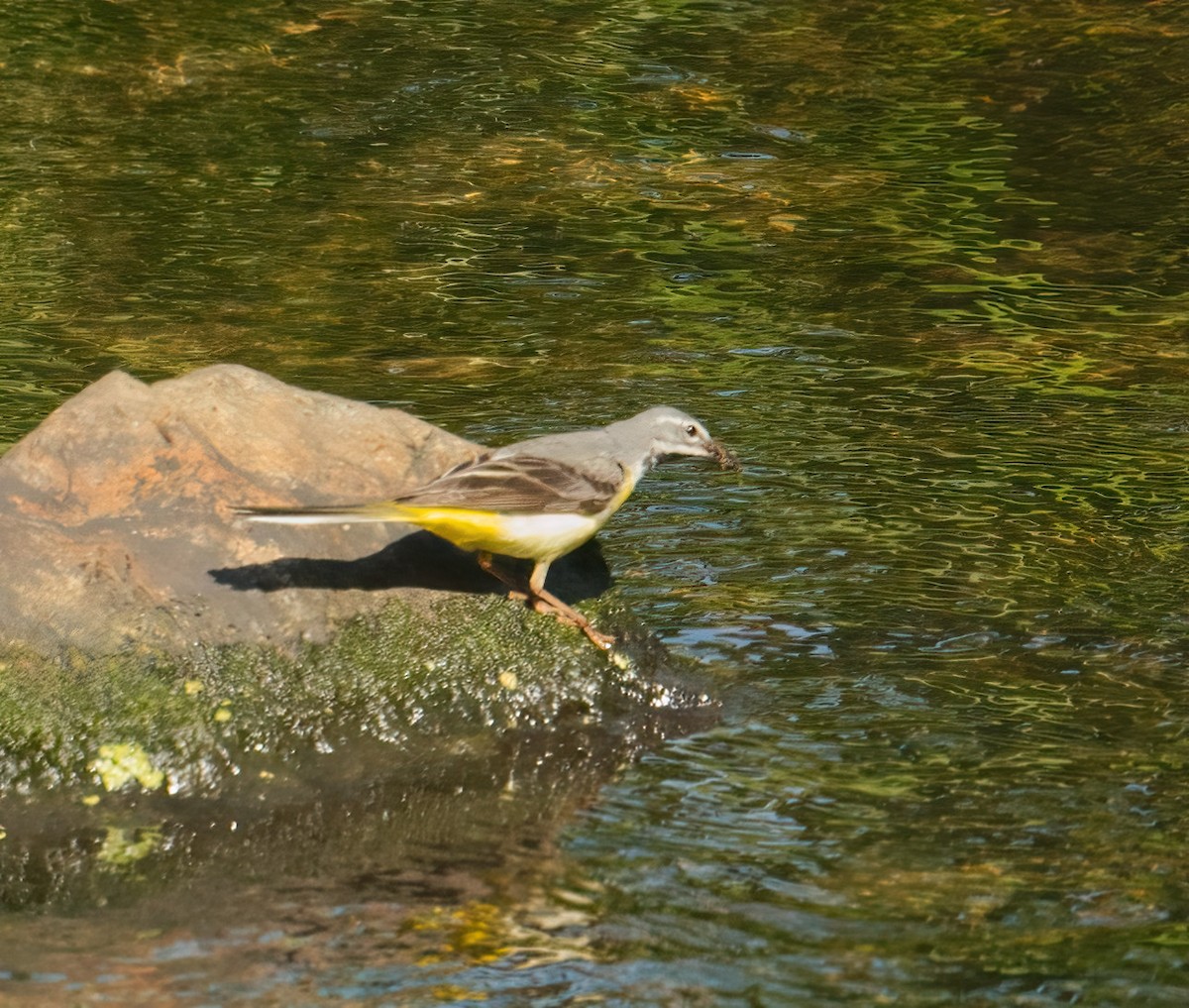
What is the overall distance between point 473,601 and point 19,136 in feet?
31.8

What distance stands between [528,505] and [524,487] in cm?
8

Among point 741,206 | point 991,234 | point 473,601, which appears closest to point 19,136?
point 741,206

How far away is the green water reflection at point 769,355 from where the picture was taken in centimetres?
544

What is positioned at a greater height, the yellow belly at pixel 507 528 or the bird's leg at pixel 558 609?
the yellow belly at pixel 507 528

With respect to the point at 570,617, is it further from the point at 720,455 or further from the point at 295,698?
the point at 720,455

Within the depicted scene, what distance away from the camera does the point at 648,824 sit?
6012 mm

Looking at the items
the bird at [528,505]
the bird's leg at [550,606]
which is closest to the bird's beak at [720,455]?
the bird at [528,505]

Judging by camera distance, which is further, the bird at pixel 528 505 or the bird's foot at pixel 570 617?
the bird's foot at pixel 570 617

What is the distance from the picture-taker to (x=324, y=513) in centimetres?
617

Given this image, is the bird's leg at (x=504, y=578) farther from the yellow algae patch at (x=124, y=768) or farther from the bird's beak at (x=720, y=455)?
the yellow algae patch at (x=124, y=768)

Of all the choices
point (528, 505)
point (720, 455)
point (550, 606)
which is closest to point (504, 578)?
point (550, 606)

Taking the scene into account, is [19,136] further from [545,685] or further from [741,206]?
[545,685]

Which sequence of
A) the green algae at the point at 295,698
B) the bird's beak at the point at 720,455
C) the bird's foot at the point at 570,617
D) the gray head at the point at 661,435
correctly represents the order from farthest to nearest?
the bird's beak at the point at 720,455 → the gray head at the point at 661,435 → the bird's foot at the point at 570,617 → the green algae at the point at 295,698

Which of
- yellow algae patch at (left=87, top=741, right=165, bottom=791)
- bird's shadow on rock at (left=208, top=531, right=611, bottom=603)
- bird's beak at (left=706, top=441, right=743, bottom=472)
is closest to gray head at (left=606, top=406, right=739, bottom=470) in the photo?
bird's beak at (left=706, top=441, right=743, bottom=472)
